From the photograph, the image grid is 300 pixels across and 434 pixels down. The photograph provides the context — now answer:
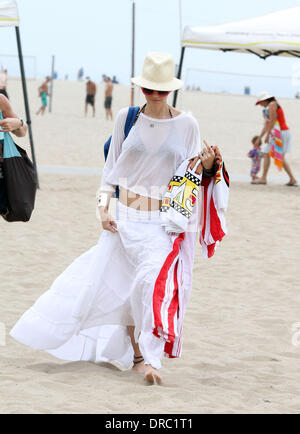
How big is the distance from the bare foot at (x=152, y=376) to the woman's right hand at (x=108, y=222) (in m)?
0.74

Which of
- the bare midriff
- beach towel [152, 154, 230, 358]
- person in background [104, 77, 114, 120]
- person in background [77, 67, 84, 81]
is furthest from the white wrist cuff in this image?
person in background [77, 67, 84, 81]

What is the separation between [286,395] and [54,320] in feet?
4.08

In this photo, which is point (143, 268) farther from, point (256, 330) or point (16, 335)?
point (256, 330)

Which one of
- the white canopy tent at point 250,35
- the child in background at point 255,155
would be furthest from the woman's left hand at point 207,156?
the child in background at point 255,155

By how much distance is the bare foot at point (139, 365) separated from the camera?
173 inches

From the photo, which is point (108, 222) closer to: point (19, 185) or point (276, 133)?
point (19, 185)

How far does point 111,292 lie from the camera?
4.26m

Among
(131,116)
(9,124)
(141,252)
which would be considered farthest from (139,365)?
(9,124)

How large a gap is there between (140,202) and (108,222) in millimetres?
201

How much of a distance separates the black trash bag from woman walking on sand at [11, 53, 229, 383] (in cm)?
38

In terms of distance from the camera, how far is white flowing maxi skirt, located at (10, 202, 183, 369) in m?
4.11

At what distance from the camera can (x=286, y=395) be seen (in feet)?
13.1

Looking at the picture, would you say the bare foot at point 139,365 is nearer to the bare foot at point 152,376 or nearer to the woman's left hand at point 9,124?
the bare foot at point 152,376
